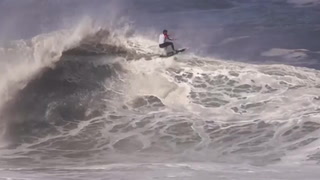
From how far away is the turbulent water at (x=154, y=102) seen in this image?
1270cm

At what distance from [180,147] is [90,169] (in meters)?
2.48

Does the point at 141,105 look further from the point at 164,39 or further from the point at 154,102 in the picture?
the point at 164,39

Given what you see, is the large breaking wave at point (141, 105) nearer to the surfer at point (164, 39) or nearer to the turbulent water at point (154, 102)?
the turbulent water at point (154, 102)

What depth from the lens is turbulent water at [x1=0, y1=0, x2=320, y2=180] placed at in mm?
12695

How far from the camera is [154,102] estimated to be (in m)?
17.2

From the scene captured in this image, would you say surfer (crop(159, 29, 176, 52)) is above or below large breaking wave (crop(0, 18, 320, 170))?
above

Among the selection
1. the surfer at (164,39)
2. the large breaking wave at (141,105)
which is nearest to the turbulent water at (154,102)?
the large breaking wave at (141,105)

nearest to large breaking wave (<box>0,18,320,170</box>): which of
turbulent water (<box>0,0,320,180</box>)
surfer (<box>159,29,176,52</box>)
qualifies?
turbulent water (<box>0,0,320,180</box>)

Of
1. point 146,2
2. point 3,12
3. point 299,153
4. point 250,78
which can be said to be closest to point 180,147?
point 299,153

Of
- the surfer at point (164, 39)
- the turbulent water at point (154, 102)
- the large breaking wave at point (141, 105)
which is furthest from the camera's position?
the surfer at point (164, 39)

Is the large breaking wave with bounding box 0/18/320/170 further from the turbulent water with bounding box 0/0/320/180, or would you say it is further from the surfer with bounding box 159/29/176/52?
the surfer with bounding box 159/29/176/52

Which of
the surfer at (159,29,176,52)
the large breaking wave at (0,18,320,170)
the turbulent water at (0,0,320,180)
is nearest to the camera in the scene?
the turbulent water at (0,0,320,180)

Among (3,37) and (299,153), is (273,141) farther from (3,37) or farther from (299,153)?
(3,37)

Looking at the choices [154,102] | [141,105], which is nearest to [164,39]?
[154,102]
